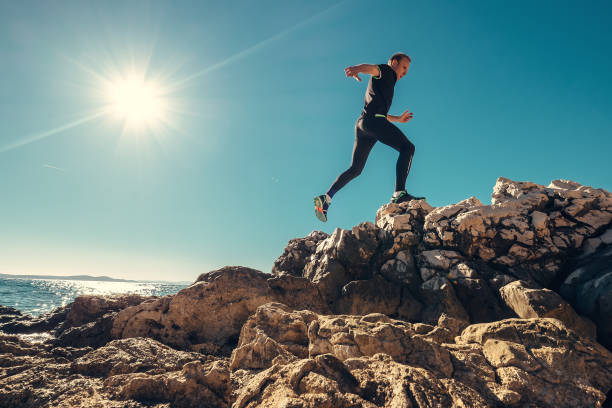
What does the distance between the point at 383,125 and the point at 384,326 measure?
4944 mm

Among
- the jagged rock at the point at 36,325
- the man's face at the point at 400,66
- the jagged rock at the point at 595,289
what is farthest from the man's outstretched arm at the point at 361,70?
the jagged rock at the point at 36,325

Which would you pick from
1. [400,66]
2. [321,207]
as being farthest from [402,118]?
[321,207]

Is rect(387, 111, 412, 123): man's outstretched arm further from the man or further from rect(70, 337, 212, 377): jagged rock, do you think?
rect(70, 337, 212, 377): jagged rock

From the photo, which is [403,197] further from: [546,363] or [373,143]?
[546,363]

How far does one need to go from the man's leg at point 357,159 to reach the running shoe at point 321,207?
0.30m

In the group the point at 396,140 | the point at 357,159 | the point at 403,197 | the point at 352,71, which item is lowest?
the point at 403,197

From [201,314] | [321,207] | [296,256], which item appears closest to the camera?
[201,314]

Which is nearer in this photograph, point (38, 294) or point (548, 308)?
point (548, 308)

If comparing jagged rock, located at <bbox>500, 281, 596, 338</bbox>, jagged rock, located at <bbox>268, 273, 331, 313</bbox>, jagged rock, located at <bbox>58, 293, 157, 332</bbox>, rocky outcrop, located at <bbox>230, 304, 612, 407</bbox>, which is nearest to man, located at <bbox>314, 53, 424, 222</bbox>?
jagged rock, located at <bbox>268, 273, 331, 313</bbox>

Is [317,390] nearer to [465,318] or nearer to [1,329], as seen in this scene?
[465,318]

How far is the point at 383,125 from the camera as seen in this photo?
6.35 meters

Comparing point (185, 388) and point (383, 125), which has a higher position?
point (383, 125)

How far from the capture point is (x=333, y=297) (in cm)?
518

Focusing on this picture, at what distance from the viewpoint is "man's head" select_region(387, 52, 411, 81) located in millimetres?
6301
